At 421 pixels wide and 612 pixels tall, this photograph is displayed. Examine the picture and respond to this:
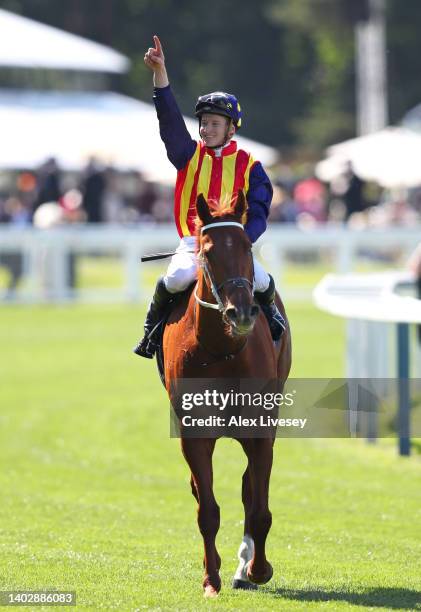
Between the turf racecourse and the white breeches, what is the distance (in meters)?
1.46

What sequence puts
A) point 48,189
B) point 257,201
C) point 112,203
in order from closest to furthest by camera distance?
point 257,201
point 48,189
point 112,203

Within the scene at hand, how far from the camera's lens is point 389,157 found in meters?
35.1

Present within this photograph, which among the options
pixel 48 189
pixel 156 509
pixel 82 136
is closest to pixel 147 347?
pixel 156 509

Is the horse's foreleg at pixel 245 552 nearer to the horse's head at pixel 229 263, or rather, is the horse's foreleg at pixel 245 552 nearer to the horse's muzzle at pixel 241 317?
the horse's head at pixel 229 263

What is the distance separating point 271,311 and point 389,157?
27.8m

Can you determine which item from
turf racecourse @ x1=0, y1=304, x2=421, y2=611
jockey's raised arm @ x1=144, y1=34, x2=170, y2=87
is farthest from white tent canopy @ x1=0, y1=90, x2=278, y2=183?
jockey's raised arm @ x1=144, y1=34, x2=170, y2=87

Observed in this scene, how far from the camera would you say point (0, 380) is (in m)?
17.1

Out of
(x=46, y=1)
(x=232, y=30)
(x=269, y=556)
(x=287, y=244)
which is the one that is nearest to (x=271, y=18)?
(x=232, y=30)

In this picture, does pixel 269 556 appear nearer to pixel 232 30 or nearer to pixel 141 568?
pixel 141 568

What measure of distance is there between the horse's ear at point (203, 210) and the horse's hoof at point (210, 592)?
67.7 inches

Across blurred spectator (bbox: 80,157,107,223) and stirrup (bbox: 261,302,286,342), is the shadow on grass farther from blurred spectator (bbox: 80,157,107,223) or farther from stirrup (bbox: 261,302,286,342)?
blurred spectator (bbox: 80,157,107,223)

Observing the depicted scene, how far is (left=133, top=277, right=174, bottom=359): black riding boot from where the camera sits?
7.83 metres

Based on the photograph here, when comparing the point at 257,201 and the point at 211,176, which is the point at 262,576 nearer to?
the point at 257,201

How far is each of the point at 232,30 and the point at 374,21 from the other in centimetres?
2836
